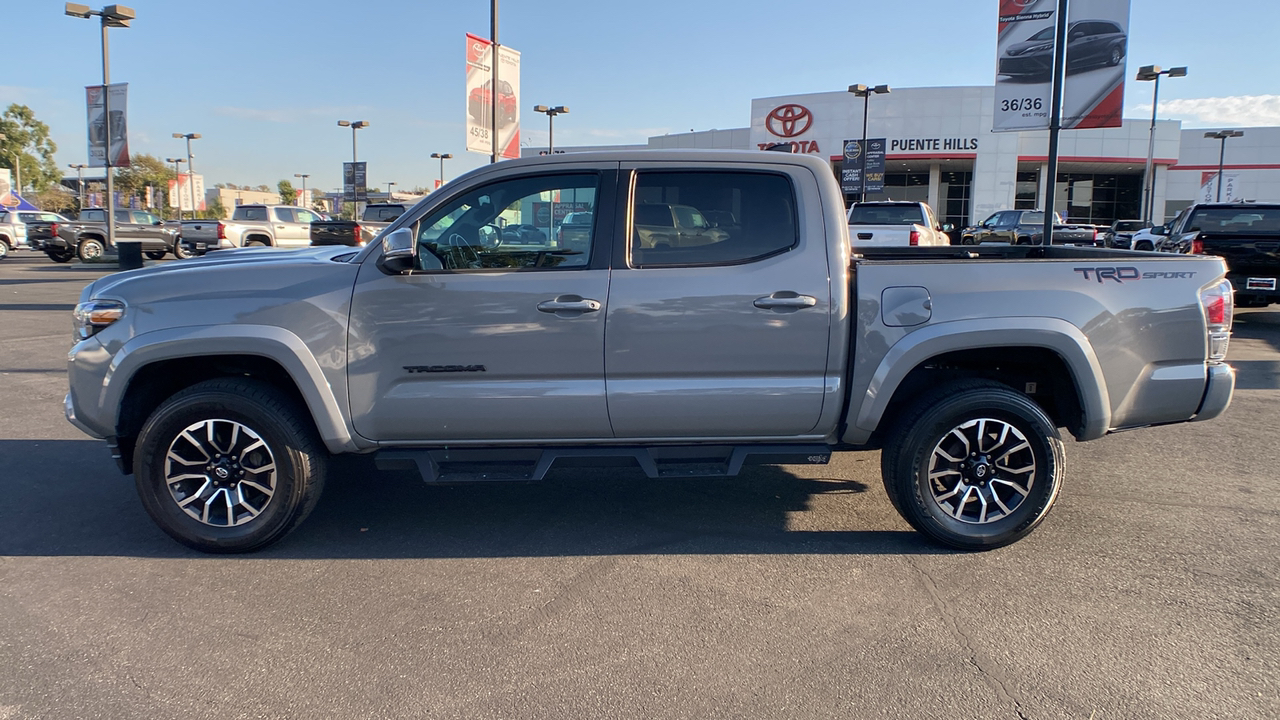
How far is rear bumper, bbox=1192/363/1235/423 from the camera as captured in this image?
449 centimetres

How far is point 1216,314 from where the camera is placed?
14.5ft

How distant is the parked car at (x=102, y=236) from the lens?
99.1 feet

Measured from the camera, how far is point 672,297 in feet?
14.2

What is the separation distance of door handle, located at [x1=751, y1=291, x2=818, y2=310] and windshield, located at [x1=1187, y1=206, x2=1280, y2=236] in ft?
42.1

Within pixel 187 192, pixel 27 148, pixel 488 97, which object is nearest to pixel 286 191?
pixel 27 148

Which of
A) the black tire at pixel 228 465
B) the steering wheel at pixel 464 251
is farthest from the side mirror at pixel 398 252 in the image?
the black tire at pixel 228 465

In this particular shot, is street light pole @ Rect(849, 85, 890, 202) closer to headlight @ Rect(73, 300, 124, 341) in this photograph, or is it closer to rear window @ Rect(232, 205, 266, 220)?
rear window @ Rect(232, 205, 266, 220)

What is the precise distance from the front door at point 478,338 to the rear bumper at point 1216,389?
3.08m

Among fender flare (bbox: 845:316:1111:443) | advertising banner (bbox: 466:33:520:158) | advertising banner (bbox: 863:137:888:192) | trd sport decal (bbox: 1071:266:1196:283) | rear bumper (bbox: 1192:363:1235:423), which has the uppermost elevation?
advertising banner (bbox: 863:137:888:192)

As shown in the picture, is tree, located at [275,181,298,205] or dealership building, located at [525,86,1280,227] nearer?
dealership building, located at [525,86,1280,227]

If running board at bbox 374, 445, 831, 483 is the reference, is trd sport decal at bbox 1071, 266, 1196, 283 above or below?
above

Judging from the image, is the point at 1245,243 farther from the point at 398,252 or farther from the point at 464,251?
the point at 398,252

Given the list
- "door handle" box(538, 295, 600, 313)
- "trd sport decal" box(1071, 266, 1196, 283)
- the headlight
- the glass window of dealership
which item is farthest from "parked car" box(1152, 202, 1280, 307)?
the glass window of dealership

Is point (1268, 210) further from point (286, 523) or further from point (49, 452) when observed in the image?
point (49, 452)
